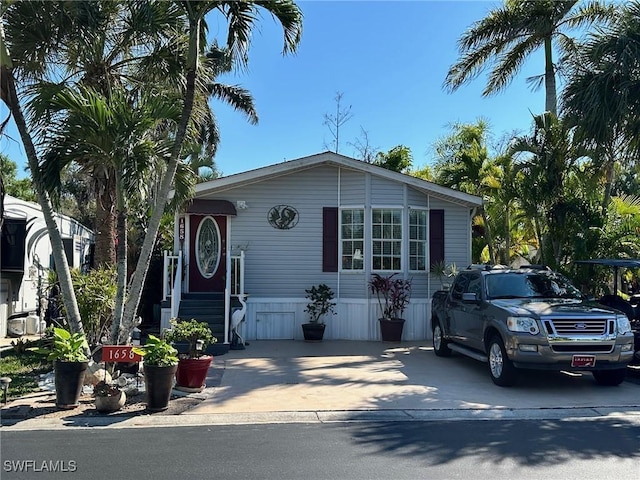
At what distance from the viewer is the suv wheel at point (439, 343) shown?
11211mm

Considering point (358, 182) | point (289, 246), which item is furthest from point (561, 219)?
point (289, 246)

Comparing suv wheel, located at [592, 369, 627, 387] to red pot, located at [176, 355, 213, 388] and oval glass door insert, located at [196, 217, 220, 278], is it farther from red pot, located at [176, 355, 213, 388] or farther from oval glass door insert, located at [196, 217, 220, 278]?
oval glass door insert, located at [196, 217, 220, 278]

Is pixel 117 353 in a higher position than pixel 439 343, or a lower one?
higher

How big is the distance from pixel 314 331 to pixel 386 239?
2.96 m

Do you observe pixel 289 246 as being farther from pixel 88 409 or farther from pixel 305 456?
pixel 305 456

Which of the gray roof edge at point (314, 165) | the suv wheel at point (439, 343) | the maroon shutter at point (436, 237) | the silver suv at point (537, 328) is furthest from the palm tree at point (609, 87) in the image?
the suv wheel at point (439, 343)

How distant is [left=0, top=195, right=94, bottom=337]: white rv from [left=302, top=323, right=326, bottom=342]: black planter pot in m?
6.01

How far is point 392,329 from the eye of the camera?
43.4ft

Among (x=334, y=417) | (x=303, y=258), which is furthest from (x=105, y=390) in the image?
(x=303, y=258)

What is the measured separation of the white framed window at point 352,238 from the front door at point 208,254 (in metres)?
3.00

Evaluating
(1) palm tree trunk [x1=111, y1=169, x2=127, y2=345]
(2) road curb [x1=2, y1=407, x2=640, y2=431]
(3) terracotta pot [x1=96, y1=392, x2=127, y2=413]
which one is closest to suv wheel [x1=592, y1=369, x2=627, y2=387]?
(2) road curb [x1=2, y1=407, x2=640, y2=431]

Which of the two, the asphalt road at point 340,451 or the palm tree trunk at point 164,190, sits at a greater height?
the palm tree trunk at point 164,190

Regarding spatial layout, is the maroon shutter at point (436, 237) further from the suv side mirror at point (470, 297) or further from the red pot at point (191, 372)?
the red pot at point (191, 372)

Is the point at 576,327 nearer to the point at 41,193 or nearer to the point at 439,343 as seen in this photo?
the point at 439,343
